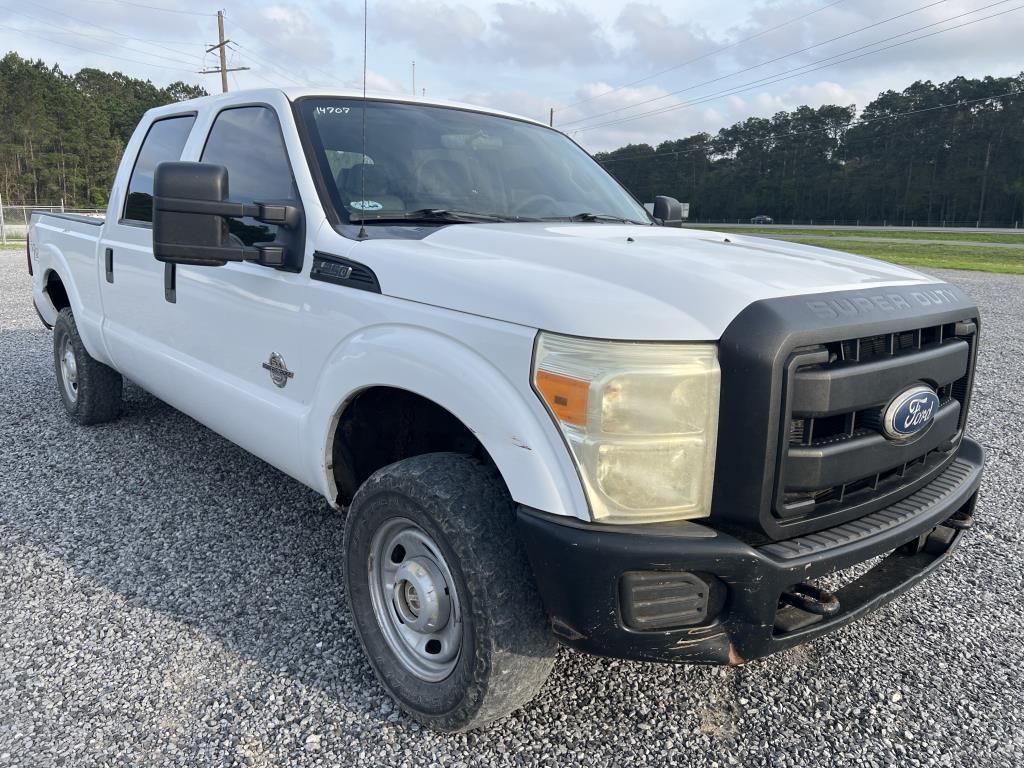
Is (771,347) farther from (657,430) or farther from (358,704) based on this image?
(358,704)

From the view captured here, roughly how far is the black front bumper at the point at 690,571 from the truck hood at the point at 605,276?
1.60ft

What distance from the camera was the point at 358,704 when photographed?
8.02 ft

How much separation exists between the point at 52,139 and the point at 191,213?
8104 centimetres

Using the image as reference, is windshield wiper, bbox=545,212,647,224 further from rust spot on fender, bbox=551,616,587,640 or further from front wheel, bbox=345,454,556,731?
rust spot on fender, bbox=551,616,587,640

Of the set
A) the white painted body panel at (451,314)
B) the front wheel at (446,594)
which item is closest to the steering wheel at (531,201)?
the white painted body panel at (451,314)

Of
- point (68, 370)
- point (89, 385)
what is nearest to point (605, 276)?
point (89, 385)

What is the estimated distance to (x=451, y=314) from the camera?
2.14 m

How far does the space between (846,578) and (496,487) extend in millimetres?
1979

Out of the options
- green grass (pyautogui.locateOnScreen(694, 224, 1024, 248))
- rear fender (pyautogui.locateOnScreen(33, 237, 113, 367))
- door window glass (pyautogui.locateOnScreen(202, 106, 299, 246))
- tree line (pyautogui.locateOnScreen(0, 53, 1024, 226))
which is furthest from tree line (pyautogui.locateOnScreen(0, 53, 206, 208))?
door window glass (pyautogui.locateOnScreen(202, 106, 299, 246))

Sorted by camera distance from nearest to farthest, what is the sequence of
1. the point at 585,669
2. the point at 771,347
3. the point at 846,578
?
1. the point at 771,347
2. the point at 585,669
3. the point at 846,578

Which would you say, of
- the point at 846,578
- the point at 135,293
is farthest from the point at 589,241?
the point at 135,293

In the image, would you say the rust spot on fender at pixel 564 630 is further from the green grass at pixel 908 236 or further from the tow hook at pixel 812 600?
the green grass at pixel 908 236

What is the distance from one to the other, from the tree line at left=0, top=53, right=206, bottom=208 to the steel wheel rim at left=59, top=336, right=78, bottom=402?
67.0 metres

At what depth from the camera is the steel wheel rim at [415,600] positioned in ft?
7.41
